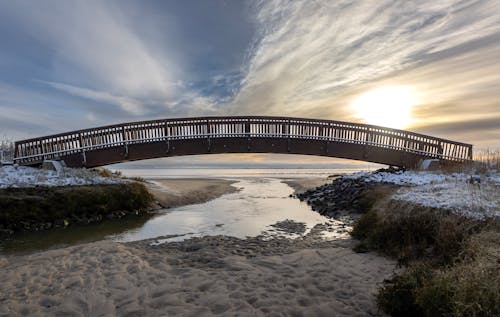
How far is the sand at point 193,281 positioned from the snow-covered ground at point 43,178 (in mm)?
7938

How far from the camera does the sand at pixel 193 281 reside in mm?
4617

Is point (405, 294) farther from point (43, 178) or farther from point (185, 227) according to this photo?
point (43, 178)

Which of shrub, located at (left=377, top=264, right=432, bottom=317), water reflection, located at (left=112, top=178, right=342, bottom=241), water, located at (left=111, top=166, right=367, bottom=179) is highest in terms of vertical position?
shrub, located at (left=377, top=264, right=432, bottom=317)

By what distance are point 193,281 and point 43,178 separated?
14.0 meters

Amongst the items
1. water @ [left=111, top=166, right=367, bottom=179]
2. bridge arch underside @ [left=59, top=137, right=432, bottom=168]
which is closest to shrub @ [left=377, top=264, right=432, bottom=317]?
bridge arch underside @ [left=59, top=137, right=432, bottom=168]

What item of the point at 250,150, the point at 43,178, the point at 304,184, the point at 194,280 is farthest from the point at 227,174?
the point at 194,280

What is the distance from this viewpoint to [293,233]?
34.3 ft

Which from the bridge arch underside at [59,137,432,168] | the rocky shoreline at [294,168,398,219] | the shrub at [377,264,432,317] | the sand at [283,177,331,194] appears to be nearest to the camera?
the shrub at [377,264,432,317]

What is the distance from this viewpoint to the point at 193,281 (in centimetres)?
565

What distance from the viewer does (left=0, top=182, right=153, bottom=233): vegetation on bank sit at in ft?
37.7

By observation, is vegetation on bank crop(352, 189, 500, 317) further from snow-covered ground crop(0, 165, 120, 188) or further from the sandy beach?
snow-covered ground crop(0, 165, 120, 188)

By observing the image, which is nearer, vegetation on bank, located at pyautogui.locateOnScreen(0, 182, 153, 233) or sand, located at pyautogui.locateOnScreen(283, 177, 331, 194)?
vegetation on bank, located at pyautogui.locateOnScreen(0, 182, 153, 233)

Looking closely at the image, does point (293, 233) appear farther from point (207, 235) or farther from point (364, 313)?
point (364, 313)

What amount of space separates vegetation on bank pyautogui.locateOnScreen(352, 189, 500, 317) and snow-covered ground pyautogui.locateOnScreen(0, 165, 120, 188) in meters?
15.1
